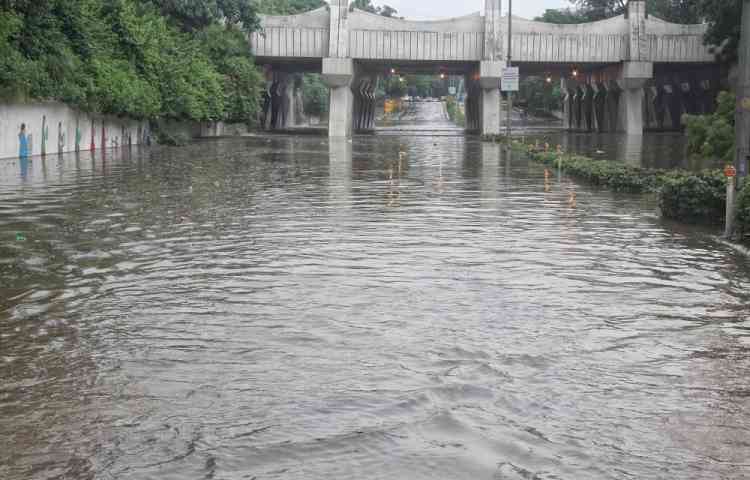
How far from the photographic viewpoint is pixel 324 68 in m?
71.2

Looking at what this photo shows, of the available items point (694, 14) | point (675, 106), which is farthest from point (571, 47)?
point (675, 106)

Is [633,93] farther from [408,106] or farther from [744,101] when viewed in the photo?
[408,106]

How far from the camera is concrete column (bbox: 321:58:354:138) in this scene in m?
71.4

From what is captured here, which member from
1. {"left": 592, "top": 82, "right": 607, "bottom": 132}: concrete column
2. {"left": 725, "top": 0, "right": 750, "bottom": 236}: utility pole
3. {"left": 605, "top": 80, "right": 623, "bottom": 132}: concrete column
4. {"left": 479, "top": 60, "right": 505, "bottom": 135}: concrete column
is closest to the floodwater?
{"left": 725, "top": 0, "right": 750, "bottom": 236}: utility pole

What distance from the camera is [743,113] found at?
1586cm

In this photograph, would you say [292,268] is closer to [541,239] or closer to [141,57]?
[541,239]

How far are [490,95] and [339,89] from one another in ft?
37.0

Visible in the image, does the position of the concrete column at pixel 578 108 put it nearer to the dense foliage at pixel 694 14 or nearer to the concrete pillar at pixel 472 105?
the dense foliage at pixel 694 14

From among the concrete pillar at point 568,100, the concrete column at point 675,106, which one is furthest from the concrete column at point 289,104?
the concrete column at point 675,106

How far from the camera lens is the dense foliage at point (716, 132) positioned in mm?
39906

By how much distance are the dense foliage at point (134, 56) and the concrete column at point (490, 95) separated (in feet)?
→ 54.1

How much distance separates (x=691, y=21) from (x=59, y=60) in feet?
226

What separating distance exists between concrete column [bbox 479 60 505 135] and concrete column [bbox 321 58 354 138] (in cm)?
973

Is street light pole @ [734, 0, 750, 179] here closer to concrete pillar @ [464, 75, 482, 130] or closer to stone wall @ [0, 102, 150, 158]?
stone wall @ [0, 102, 150, 158]
